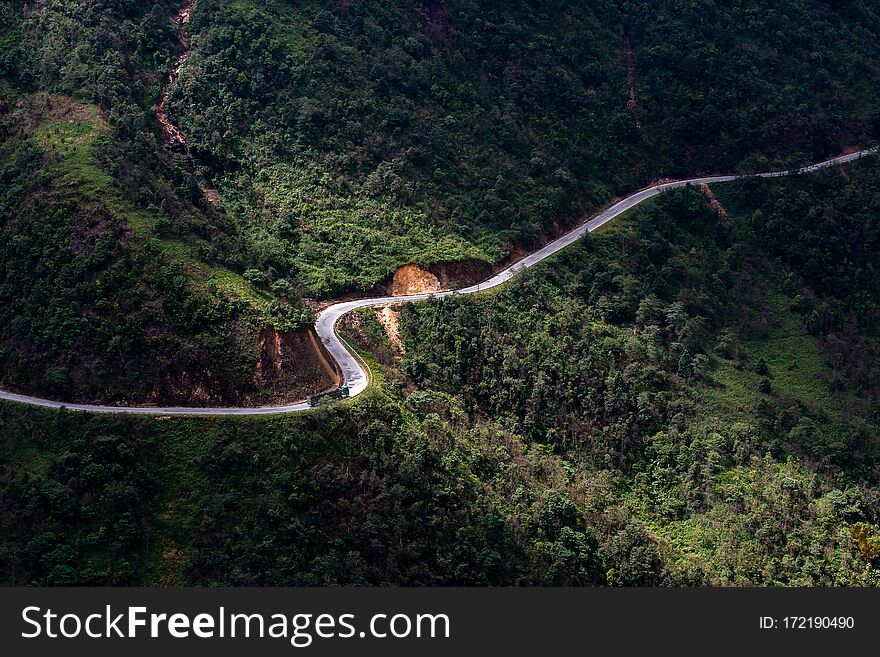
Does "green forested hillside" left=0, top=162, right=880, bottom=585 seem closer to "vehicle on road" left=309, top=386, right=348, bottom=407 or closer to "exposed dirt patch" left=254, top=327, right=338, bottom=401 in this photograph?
"vehicle on road" left=309, top=386, right=348, bottom=407

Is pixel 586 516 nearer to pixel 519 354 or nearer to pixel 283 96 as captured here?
pixel 519 354

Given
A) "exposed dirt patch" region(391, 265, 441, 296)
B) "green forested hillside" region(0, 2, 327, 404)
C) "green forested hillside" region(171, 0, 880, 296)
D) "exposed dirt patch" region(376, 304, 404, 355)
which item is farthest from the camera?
"green forested hillside" region(171, 0, 880, 296)

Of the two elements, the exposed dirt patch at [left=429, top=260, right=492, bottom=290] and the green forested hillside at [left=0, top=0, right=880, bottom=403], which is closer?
the green forested hillside at [left=0, top=0, right=880, bottom=403]

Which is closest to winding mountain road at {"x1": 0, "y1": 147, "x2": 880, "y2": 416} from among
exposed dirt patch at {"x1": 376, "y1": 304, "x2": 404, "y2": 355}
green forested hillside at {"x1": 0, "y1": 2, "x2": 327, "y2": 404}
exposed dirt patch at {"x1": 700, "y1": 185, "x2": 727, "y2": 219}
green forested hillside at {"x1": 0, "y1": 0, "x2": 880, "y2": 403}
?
green forested hillside at {"x1": 0, "y1": 2, "x2": 327, "y2": 404}

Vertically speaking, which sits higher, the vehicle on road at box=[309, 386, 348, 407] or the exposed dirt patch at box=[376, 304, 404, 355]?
the exposed dirt patch at box=[376, 304, 404, 355]

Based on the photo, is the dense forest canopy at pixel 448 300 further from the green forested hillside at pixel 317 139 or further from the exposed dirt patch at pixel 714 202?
the exposed dirt patch at pixel 714 202

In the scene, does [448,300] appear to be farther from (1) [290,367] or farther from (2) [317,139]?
(2) [317,139]

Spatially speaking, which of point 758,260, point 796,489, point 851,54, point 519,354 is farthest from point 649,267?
point 851,54

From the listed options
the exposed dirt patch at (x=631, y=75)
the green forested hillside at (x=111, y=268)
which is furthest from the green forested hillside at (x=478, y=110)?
the green forested hillside at (x=111, y=268)
